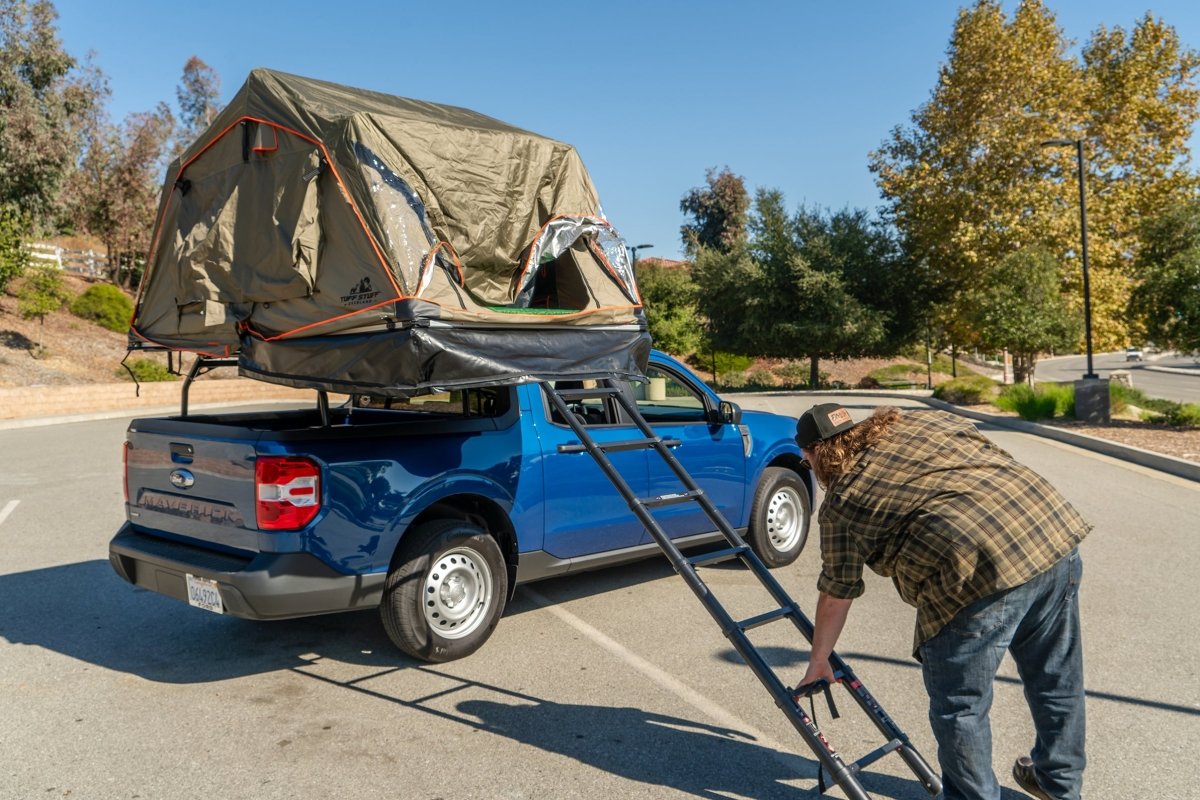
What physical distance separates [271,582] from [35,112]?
1343 inches

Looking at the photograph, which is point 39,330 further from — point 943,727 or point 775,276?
point 943,727

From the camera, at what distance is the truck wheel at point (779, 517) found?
23.8 feet

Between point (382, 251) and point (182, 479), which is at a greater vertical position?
point (382, 251)

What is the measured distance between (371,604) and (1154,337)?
18813 millimetres

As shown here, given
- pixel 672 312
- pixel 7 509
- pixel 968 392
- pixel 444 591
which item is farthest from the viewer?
pixel 672 312

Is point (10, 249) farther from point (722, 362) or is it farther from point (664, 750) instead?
point (722, 362)

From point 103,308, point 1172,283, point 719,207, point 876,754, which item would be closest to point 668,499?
point 876,754

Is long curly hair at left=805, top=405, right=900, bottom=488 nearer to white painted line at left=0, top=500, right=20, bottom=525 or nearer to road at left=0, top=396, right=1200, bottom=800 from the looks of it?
road at left=0, top=396, right=1200, bottom=800

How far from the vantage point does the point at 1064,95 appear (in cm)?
3300

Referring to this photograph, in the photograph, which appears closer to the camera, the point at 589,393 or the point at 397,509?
the point at 397,509

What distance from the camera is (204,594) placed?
4836 mm

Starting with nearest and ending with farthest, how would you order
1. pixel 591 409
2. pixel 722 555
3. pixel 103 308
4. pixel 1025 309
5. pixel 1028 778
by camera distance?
pixel 1028 778
pixel 722 555
pixel 591 409
pixel 1025 309
pixel 103 308

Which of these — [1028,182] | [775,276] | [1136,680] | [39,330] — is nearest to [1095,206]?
[1028,182]

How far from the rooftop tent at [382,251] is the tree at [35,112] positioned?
3042cm
